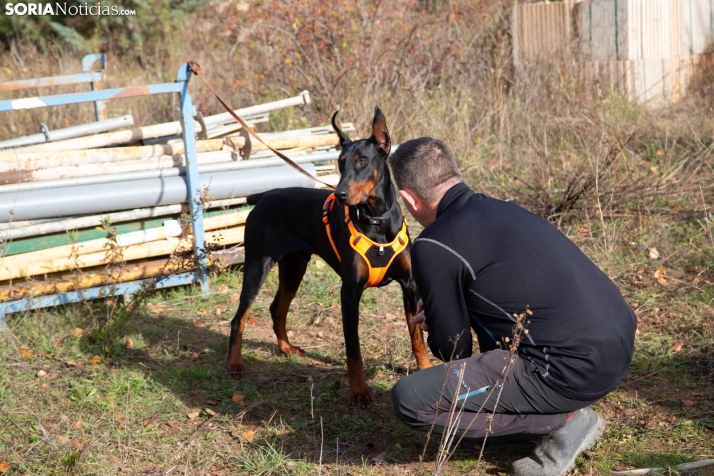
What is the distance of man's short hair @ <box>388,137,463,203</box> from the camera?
3.21 metres

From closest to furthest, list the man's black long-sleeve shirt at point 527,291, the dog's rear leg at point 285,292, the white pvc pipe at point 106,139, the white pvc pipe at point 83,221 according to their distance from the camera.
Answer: the man's black long-sleeve shirt at point 527,291
the dog's rear leg at point 285,292
the white pvc pipe at point 83,221
the white pvc pipe at point 106,139

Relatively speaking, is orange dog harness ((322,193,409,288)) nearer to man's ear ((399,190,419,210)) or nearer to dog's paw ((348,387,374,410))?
dog's paw ((348,387,374,410))

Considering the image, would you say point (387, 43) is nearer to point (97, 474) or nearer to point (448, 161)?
point (448, 161)

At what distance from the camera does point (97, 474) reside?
3.36 meters

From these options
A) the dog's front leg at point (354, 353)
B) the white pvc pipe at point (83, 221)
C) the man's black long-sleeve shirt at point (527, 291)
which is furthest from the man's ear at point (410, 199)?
the white pvc pipe at point (83, 221)

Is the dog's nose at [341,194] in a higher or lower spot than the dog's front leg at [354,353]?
higher

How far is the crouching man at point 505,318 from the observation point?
2.98 m

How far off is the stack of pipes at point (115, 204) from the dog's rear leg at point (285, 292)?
2.17 feet

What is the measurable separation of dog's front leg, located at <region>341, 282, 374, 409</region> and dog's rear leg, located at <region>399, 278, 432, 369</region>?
31 cm

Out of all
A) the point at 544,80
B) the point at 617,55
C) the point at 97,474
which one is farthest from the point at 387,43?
the point at 97,474

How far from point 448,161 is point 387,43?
7.57 m

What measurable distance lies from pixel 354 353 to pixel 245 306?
997mm

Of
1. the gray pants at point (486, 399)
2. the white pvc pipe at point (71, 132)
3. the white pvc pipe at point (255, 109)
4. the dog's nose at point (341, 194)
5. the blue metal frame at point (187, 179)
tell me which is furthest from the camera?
the white pvc pipe at point (255, 109)

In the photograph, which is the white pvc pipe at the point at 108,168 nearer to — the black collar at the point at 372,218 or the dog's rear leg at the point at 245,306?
the dog's rear leg at the point at 245,306
